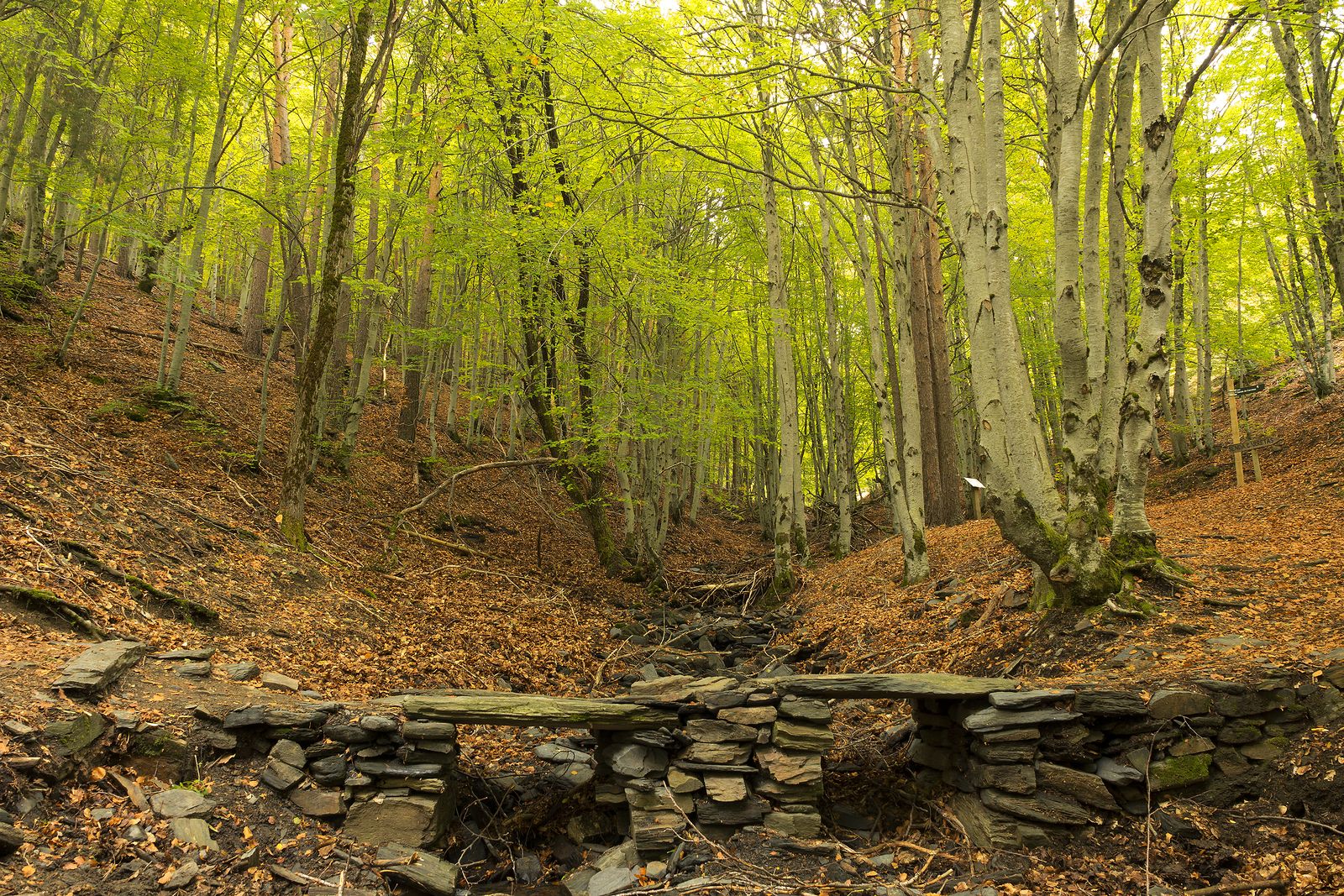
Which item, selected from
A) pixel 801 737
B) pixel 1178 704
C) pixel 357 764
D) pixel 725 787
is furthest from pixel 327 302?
pixel 1178 704

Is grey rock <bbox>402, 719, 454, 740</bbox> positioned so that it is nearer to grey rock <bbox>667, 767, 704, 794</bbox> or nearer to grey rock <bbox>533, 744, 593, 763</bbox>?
grey rock <bbox>533, 744, 593, 763</bbox>

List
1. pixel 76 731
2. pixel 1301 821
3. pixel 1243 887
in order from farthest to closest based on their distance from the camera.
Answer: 1. pixel 76 731
2. pixel 1301 821
3. pixel 1243 887

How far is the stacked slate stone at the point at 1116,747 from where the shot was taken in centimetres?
404

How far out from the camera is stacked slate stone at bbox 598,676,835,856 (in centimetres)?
476

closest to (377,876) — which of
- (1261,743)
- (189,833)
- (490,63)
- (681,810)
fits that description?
(189,833)

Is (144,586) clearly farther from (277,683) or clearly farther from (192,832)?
(192,832)

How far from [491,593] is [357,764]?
5551 mm

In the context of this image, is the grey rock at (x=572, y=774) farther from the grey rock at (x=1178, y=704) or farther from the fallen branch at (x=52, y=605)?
the grey rock at (x=1178, y=704)

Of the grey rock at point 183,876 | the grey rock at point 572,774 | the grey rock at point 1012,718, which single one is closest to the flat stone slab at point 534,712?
the grey rock at point 572,774

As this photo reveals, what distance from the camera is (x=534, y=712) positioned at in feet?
16.0

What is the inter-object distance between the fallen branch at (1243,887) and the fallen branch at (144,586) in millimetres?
7171

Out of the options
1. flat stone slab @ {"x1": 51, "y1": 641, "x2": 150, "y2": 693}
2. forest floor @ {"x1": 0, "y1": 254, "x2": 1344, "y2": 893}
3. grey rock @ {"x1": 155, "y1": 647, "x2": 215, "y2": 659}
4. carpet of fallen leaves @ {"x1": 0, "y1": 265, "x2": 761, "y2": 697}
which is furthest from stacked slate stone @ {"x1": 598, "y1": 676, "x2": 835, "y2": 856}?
flat stone slab @ {"x1": 51, "y1": 641, "x2": 150, "y2": 693}

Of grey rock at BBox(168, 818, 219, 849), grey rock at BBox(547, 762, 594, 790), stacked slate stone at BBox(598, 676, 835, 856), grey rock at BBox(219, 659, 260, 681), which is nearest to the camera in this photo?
grey rock at BBox(168, 818, 219, 849)

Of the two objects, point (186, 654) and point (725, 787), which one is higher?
point (186, 654)
